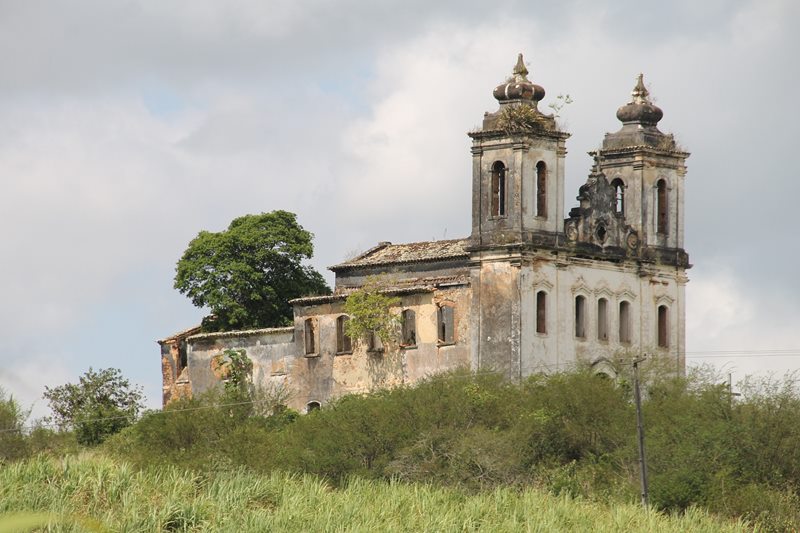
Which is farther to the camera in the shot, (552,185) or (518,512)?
(552,185)

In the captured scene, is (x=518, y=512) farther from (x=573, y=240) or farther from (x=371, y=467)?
(x=573, y=240)

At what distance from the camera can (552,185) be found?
176ft

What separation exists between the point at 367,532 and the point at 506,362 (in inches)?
903

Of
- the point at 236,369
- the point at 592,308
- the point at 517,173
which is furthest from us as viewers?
the point at 236,369

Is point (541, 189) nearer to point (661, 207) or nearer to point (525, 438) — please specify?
point (661, 207)

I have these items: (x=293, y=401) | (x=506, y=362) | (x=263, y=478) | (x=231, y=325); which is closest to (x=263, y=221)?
(x=231, y=325)

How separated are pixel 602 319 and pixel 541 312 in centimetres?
226

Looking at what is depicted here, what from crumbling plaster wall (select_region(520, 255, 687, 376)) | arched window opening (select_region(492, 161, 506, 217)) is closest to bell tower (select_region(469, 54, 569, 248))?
arched window opening (select_region(492, 161, 506, 217))

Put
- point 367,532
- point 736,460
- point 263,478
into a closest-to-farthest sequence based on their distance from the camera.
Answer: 1. point 367,532
2. point 263,478
3. point 736,460

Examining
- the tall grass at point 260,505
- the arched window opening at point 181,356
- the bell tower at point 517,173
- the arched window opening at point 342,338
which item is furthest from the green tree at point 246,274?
the tall grass at point 260,505

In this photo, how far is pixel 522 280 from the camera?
52.3m

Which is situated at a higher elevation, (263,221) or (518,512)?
(263,221)

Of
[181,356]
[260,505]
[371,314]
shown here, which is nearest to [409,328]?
[371,314]

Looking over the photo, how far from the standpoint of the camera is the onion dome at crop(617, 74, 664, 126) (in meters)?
56.8
